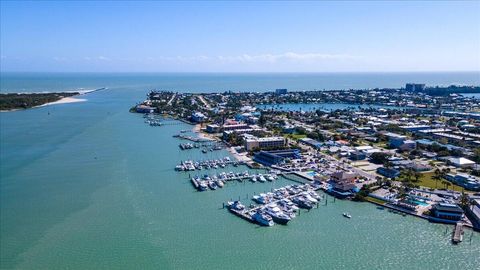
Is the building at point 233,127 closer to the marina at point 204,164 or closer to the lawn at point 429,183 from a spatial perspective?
the marina at point 204,164

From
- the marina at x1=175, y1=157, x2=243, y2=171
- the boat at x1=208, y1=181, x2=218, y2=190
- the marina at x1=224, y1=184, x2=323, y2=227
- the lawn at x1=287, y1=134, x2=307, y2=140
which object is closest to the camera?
the marina at x1=224, y1=184, x2=323, y2=227

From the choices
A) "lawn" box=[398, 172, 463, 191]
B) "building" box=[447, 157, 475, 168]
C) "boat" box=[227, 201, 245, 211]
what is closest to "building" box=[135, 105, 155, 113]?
"boat" box=[227, 201, 245, 211]

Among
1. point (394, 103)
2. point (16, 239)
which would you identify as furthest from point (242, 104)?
point (16, 239)

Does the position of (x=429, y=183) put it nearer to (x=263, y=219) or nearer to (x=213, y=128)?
(x=263, y=219)

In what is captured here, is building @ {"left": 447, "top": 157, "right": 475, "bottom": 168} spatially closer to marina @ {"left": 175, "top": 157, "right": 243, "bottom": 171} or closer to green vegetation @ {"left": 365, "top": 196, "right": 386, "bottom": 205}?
green vegetation @ {"left": 365, "top": 196, "right": 386, "bottom": 205}

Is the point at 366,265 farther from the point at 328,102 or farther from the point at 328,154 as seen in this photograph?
the point at 328,102
